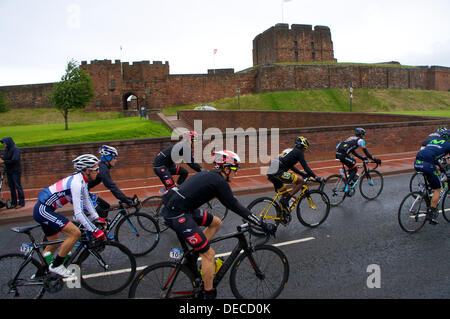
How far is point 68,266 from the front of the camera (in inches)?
177

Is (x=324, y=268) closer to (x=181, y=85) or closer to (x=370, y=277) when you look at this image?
(x=370, y=277)

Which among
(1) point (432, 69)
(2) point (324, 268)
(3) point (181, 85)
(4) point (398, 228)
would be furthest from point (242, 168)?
(1) point (432, 69)

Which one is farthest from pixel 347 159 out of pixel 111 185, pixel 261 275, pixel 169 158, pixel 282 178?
pixel 111 185

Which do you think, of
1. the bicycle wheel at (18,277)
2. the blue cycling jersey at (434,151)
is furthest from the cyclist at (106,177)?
the blue cycling jersey at (434,151)

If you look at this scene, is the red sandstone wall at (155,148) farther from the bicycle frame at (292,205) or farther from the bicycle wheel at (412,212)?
the bicycle wheel at (412,212)

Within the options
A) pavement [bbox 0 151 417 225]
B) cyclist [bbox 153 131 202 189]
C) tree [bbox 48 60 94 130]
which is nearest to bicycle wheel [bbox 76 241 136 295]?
cyclist [bbox 153 131 202 189]

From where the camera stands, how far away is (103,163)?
620cm

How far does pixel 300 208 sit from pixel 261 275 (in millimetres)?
3171

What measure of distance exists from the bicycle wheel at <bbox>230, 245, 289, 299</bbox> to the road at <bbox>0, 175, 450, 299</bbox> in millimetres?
214

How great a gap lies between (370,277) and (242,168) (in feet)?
33.4

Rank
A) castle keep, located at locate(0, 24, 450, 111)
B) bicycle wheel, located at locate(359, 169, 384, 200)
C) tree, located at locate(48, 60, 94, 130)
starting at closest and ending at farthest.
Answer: bicycle wheel, located at locate(359, 169, 384, 200), tree, located at locate(48, 60, 94, 130), castle keep, located at locate(0, 24, 450, 111)

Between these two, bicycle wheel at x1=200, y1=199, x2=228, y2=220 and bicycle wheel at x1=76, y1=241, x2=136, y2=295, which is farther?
bicycle wheel at x1=200, y1=199, x2=228, y2=220

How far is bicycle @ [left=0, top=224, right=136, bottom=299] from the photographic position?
4.35 m

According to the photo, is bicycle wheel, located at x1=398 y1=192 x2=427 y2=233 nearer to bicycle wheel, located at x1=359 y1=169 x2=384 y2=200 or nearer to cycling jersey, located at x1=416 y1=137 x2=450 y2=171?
cycling jersey, located at x1=416 y1=137 x2=450 y2=171
